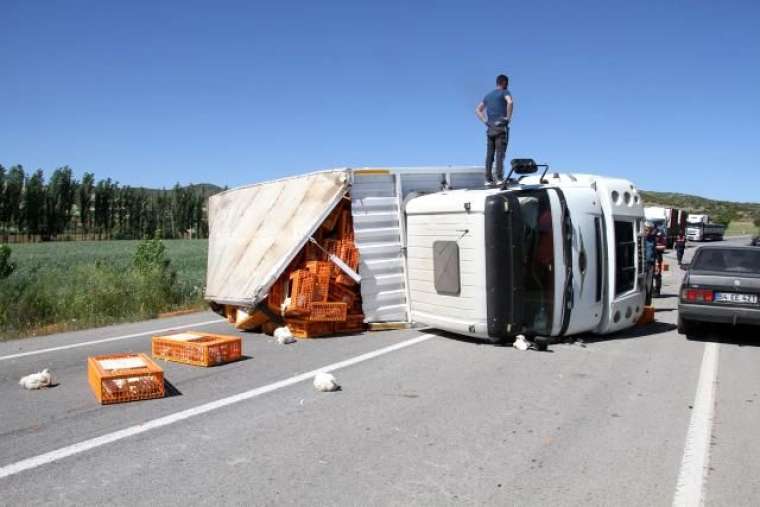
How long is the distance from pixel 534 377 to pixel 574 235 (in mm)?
2400

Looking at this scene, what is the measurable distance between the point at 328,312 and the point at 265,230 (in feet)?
6.42

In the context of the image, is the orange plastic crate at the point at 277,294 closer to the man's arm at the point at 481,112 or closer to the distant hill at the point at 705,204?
the man's arm at the point at 481,112

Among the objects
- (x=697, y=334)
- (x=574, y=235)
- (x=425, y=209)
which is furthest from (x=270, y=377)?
(x=697, y=334)

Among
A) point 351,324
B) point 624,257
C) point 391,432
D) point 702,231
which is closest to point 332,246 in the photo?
point 351,324

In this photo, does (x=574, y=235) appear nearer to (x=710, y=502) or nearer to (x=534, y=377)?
(x=534, y=377)

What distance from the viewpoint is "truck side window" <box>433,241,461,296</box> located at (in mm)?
8766

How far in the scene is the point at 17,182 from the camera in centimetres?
7081

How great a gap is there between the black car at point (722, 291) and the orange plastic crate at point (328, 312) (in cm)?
518

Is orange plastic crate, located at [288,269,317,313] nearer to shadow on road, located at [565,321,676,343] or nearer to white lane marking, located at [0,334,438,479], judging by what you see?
white lane marking, located at [0,334,438,479]

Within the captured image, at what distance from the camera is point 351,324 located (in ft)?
32.4

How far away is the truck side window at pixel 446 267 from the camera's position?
28.8 ft

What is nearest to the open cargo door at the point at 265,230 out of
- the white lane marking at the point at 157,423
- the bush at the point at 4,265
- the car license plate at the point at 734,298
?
the white lane marking at the point at 157,423

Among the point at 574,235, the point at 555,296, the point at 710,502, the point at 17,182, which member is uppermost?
the point at 17,182

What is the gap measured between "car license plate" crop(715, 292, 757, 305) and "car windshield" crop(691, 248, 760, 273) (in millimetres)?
553
